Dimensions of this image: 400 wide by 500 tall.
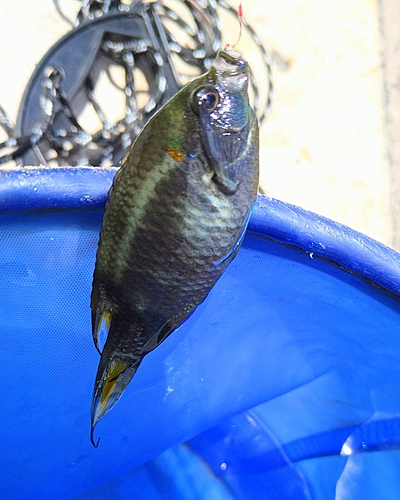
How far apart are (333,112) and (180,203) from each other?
96 cm

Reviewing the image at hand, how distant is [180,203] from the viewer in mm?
400

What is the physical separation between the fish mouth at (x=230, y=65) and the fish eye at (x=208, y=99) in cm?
2

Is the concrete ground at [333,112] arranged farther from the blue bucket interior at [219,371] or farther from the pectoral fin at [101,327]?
the pectoral fin at [101,327]

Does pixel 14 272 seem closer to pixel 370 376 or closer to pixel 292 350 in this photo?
pixel 292 350

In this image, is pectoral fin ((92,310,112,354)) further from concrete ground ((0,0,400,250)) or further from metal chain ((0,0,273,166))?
concrete ground ((0,0,400,250))

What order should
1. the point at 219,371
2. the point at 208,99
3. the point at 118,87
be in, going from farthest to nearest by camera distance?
the point at 118,87 → the point at 219,371 → the point at 208,99

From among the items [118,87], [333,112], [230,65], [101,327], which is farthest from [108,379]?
[333,112]

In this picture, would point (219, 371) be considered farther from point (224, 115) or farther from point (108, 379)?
point (224, 115)

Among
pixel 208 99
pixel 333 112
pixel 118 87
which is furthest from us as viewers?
pixel 333 112

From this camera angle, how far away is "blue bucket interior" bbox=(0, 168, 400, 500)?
0.56m

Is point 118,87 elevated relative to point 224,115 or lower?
lower

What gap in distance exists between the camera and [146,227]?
0.41 meters

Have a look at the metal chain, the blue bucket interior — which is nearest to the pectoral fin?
the blue bucket interior

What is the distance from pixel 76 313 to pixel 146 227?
0.25 m
